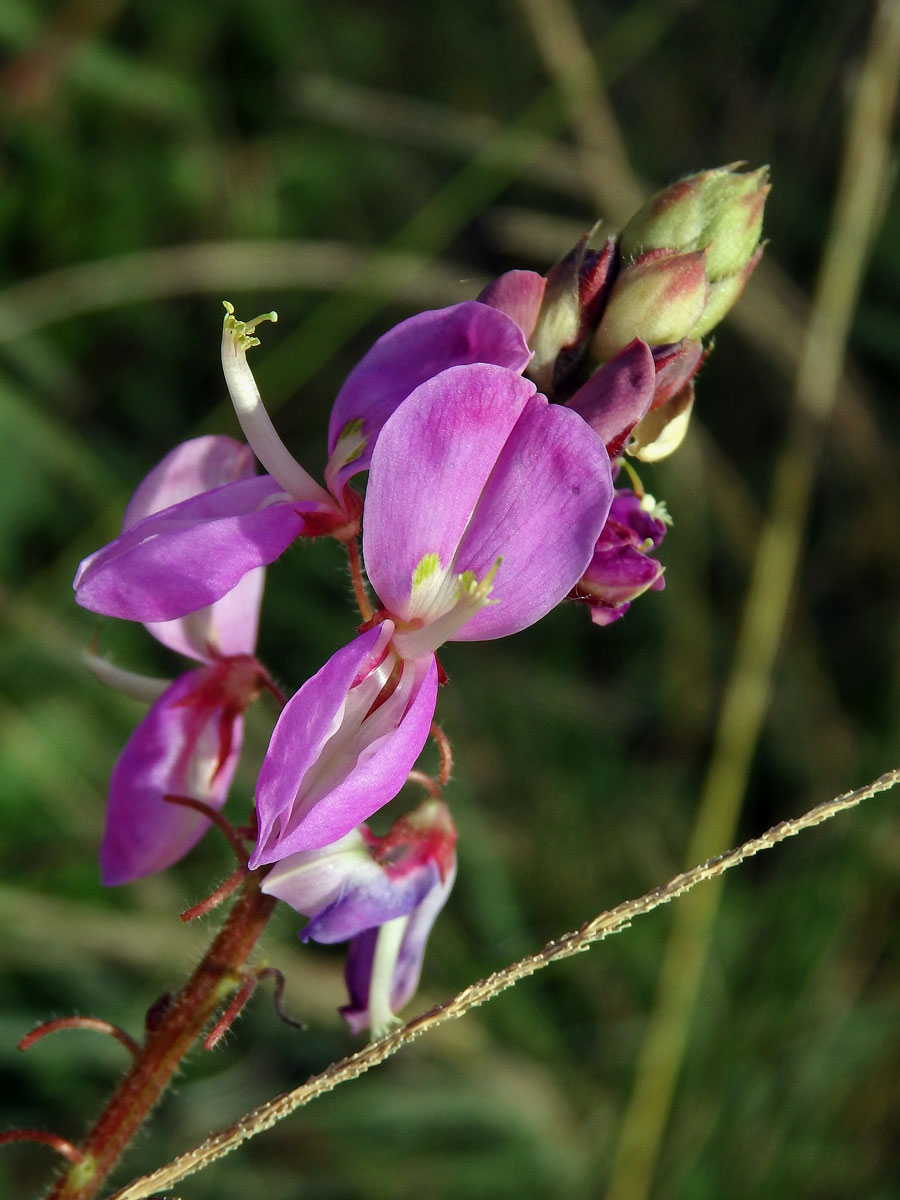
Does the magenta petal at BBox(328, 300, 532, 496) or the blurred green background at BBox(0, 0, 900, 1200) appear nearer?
the magenta petal at BBox(328, 300, 532, 496)

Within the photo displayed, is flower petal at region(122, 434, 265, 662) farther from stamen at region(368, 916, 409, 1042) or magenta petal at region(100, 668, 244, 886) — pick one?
stamen at region(368, 916, 409, 1042)

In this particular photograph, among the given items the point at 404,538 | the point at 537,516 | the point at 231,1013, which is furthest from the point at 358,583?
the point at 231,1013

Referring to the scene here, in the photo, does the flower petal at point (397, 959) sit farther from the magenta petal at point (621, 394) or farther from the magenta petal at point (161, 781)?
the magenta petal at point (621, 394)

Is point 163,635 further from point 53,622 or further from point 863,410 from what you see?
point 863,410

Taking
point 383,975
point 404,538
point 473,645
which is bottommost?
point 383,975

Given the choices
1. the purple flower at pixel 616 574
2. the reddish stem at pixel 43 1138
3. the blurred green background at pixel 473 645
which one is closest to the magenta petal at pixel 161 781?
the reddish stem at pixel 43 1138

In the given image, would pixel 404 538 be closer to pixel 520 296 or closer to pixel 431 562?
pixel 431 562

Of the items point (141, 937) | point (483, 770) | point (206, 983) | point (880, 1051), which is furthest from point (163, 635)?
point (880, 1051)

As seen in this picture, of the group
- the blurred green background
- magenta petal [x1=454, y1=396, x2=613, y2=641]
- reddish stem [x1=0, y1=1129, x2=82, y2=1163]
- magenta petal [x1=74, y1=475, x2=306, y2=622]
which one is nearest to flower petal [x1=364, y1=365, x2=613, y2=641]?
magenta petal [x1=454, y1=396, x2=613, y2=641]
